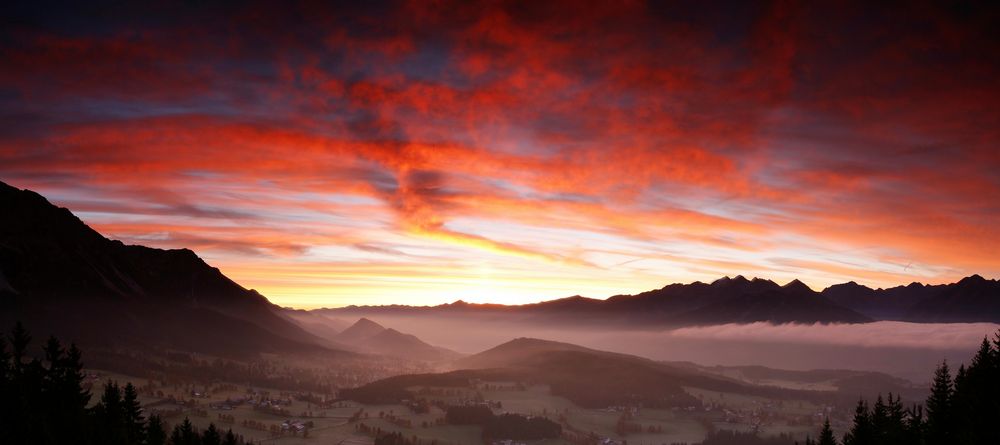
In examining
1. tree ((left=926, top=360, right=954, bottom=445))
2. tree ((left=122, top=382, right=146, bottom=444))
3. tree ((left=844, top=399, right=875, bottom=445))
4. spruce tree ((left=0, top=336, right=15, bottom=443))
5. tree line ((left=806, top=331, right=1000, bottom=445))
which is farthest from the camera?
tree ((left=122, top=382, right=146, bottom=444))

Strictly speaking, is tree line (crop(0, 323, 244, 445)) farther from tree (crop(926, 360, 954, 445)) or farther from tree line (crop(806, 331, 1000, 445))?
tree (crop(926, 360, 954, 445))

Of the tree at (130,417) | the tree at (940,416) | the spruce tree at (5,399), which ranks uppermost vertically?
the tree at (940,416)

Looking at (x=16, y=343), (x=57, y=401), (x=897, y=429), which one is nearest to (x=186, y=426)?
(x=57, y=401)

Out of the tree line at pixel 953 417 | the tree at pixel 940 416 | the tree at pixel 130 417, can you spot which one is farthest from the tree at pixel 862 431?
the tree at pixel 130 417

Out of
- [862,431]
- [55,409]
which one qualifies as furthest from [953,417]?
[55,409]

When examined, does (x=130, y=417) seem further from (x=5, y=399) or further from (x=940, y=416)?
(x=940, y=416)

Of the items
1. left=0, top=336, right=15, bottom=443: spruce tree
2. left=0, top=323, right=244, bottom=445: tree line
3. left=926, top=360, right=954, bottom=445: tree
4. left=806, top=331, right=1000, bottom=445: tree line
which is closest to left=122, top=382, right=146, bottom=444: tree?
left=0, top=323, right=244, bottom=445: tree line

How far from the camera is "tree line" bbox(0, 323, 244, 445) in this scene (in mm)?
97000

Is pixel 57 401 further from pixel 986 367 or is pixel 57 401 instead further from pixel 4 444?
pixel 986 367

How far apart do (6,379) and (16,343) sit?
1117 cm

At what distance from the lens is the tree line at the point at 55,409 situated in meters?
97.0

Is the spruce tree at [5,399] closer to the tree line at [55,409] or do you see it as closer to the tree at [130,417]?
the tree line at [55,409]

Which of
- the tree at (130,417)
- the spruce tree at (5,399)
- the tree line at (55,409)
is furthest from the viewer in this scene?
the tree at (130,417)

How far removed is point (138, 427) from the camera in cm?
12738
